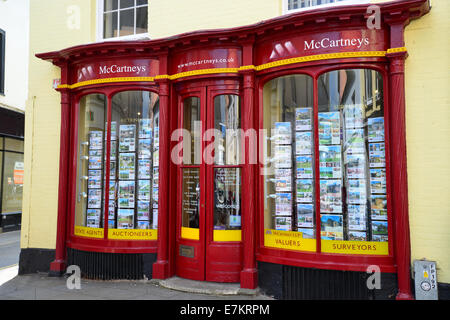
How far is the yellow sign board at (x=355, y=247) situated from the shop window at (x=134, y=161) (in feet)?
10.1

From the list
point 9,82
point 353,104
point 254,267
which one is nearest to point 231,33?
point 353,104

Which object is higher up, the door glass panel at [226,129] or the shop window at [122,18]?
the shop window at [122,18]

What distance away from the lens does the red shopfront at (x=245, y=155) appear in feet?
17.3

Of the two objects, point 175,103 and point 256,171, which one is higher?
point 175,103

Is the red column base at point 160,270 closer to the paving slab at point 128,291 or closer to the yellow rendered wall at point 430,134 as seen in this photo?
the paving slab at point 128,291

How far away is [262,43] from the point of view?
599 cm

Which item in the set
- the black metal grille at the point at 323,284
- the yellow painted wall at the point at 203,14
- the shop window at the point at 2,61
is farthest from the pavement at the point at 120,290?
the shop window at the point at 2,61

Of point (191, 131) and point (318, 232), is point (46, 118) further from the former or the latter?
point (318, 232)

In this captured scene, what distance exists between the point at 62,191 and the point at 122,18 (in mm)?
3678

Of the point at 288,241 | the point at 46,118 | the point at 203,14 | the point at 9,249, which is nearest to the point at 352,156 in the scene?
the point at 288,241

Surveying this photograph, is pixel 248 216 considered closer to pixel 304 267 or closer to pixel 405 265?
pixel 304 267

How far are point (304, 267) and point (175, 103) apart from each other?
11.7 ft

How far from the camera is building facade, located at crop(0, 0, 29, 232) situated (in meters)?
13.9
